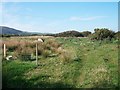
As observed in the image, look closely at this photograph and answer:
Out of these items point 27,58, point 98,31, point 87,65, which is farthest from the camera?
point 98,31

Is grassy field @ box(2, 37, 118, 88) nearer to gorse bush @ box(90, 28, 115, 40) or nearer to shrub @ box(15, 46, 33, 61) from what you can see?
shrub @ box(15, 46, 33, 61)

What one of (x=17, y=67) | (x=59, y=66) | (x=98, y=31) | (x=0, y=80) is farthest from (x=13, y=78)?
(x=98, y=31)

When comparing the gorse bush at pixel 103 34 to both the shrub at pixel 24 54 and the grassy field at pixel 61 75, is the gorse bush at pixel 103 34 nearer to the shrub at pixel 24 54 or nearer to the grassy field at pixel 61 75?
the shrub at pixel 24 54

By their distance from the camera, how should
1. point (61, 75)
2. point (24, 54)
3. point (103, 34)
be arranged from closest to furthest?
point (61, 75)
point (24, 54)
point (103, 34)

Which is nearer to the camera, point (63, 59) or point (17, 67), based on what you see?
point (17, 67)

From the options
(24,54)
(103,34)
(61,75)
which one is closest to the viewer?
(61,75)

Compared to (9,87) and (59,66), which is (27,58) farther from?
(9,87)

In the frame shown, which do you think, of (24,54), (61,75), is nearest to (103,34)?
(24,54)

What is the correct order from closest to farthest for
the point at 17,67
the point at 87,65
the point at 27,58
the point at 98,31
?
1. the point at 17,67
2. the point at 87,65
3. the point at 27,58
4. the point at 98,31

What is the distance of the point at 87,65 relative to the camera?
15.5 meters

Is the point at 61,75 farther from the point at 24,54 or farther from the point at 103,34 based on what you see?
the point at 103,34

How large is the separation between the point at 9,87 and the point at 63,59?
18.9 feet

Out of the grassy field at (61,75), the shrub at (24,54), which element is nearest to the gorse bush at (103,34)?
the shrub at (24,54)

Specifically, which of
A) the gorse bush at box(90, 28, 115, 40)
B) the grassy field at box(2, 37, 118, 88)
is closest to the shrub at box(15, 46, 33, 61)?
the grassy field at box(2, 37, 118, 88)
